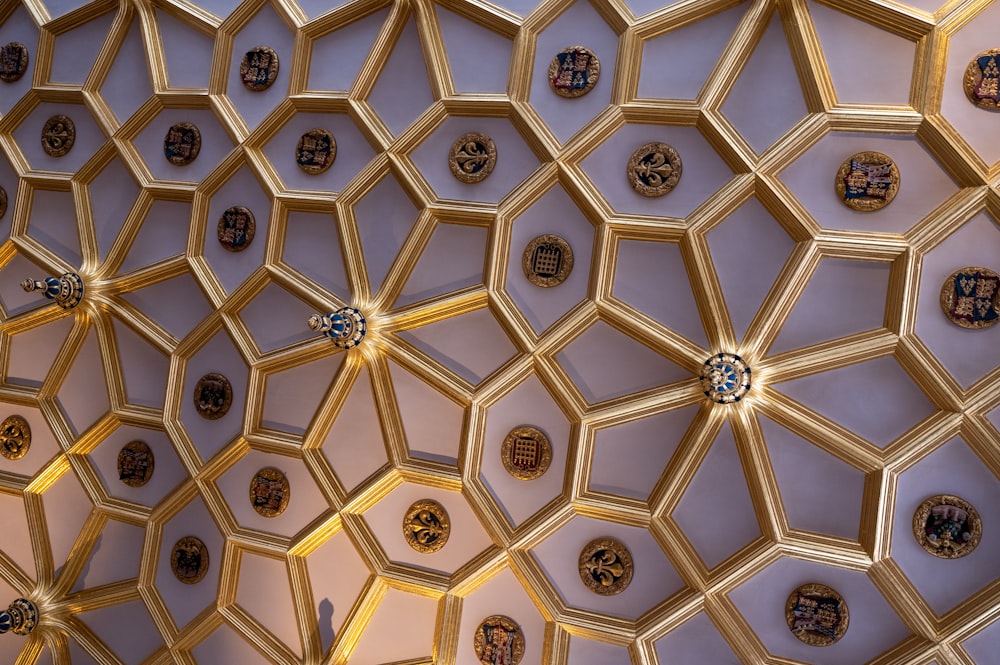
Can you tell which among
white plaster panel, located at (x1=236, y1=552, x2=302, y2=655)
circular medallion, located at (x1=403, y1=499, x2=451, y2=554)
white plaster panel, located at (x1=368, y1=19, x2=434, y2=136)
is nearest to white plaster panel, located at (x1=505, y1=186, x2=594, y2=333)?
white plaster panel, located at (x1=368, y1=19, x2=434, y2=136)

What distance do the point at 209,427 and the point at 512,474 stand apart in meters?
4.94

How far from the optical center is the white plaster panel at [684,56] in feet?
35.1

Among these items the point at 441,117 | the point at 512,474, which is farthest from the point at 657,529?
the point at 441,117

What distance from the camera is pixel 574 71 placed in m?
11.4

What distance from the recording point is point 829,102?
1017 centimetres

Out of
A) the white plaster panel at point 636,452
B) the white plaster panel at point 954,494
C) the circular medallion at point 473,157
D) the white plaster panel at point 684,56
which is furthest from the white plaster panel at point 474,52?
the white plaster panel at point 954,494

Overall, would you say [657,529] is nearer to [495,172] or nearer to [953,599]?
[953,599]

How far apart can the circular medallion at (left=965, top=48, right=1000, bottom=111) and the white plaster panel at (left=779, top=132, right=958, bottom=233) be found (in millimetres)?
725

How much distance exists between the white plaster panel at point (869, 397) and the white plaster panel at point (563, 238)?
297cm

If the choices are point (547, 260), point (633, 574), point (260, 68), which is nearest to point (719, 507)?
point (633, 574)

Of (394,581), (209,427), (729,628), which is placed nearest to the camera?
(729,628)

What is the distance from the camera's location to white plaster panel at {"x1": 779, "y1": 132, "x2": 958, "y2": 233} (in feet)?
32.5

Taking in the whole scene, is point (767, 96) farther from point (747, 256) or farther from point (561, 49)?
point (561, 49)

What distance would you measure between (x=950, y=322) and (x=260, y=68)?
9762 millimetres
